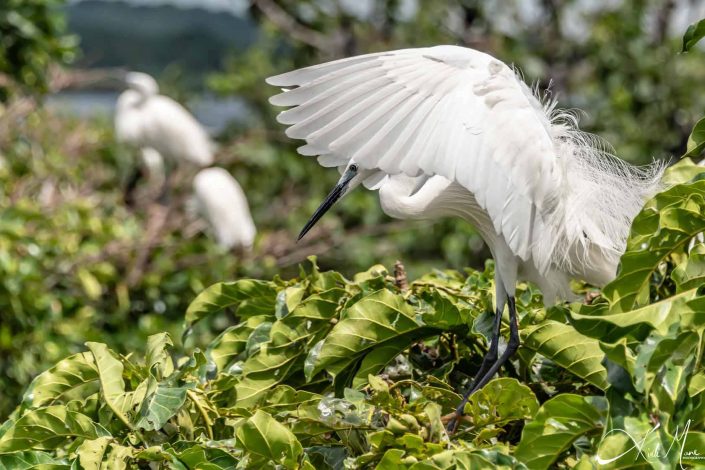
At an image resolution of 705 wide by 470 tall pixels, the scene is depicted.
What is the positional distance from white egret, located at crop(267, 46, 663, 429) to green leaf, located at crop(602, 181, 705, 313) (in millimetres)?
296

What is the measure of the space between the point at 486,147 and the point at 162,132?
5.59 meters

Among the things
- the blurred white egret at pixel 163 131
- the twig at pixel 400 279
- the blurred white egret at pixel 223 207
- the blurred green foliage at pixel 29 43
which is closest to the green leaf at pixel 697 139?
the twig at pixel 400 279

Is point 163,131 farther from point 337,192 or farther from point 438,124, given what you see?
point 438,124

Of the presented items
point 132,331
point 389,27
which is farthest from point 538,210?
point 389,27

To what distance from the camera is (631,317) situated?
0.97 m

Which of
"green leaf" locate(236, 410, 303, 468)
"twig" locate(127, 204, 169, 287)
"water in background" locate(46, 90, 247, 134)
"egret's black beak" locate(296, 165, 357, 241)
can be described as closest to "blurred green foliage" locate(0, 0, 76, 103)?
"twig" locate(127, 204, 169, 287)

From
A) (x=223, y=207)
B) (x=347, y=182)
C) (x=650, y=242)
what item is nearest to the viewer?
(x=650, y=242)

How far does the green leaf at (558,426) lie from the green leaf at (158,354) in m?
0.48

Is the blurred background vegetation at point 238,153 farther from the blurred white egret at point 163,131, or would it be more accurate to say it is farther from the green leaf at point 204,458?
the green leaf at point 204,458

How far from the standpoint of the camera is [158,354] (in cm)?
129

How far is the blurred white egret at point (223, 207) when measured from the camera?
5758 millimetres

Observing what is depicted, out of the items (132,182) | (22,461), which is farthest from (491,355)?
(132,182)

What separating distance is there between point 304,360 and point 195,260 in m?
3.11

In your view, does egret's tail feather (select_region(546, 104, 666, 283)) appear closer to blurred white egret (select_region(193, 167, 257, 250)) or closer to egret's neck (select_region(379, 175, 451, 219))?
egret's neck (select_region(379, 175, 451, 219))
